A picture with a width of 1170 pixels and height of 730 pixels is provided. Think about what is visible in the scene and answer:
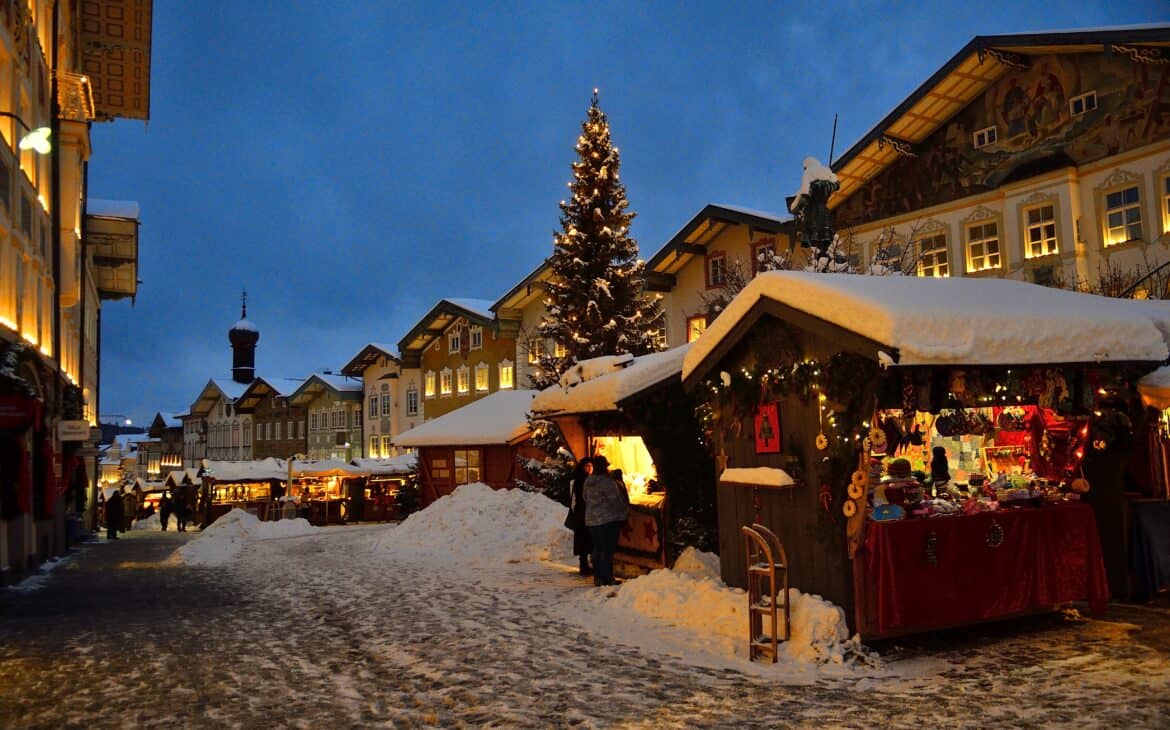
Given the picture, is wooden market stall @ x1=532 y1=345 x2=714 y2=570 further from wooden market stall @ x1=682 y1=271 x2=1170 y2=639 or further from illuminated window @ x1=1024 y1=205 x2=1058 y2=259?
illuminated window @ x1=1024 y1=205 x2=1058 y2=259

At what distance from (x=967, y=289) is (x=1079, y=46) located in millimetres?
17242

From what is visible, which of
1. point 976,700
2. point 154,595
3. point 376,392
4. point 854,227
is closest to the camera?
point 976,700

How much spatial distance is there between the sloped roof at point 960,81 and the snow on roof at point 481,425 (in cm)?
1265

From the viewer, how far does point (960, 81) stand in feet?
83.6

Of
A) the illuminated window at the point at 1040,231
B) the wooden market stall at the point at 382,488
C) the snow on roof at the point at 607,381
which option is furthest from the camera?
the wooden market stall at the point at 382,488

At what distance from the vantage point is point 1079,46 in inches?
889

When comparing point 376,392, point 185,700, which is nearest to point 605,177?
point 185,700

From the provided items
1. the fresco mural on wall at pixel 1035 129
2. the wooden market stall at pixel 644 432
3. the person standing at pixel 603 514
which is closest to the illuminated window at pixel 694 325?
the fresco mural on wall at pixel 1035 129

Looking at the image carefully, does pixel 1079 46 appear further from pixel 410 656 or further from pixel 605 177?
pixel 410 656

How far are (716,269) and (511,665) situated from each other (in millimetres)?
26184

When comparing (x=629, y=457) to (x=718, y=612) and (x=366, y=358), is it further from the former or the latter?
(x=366, y=358)

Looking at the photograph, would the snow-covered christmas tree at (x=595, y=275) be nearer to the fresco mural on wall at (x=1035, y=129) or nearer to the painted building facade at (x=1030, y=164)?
the painted building facade at (x=1030, y=164)

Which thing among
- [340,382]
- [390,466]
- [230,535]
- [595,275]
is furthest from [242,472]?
[595,275]

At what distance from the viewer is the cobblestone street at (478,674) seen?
6594 mm
